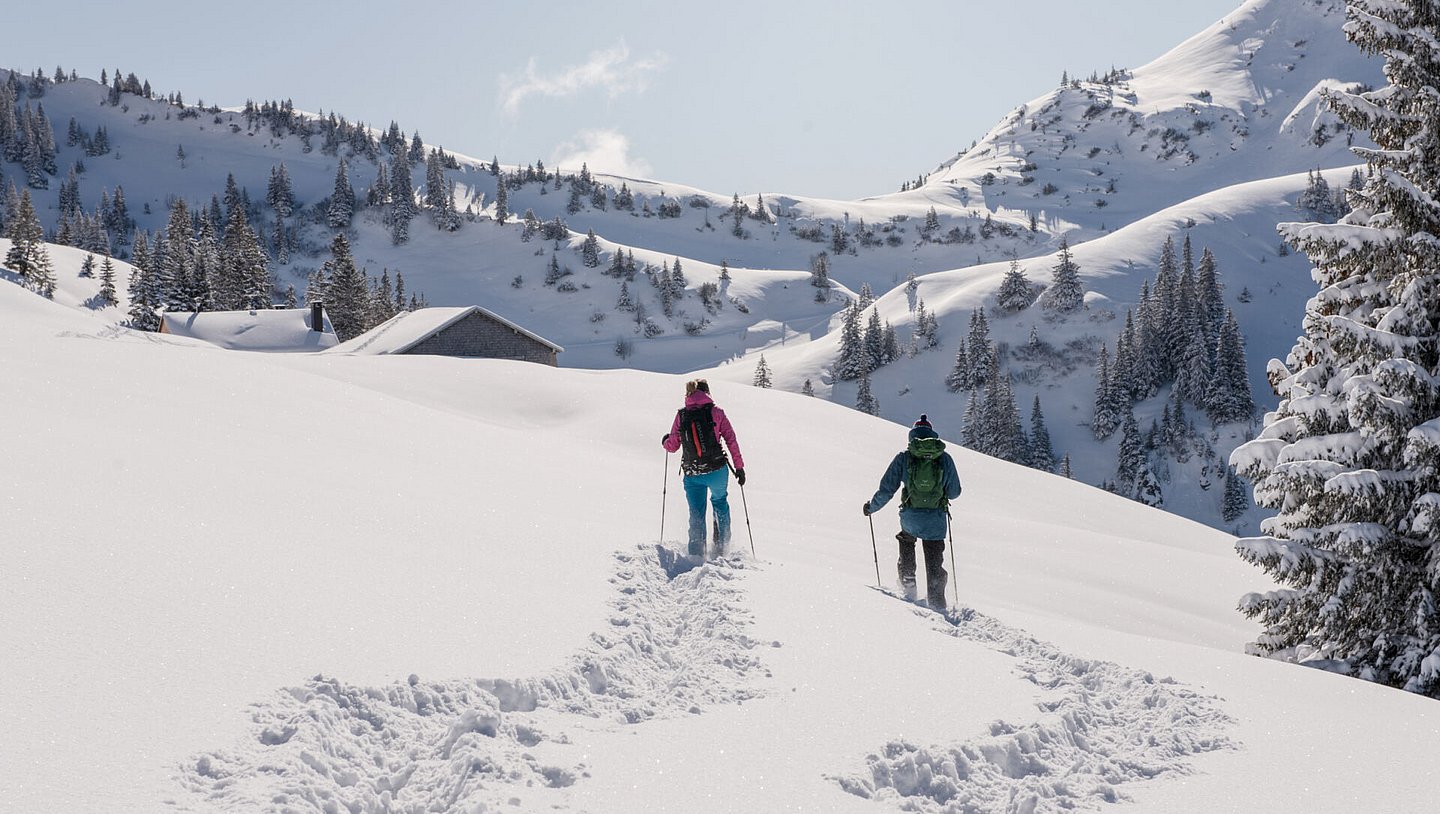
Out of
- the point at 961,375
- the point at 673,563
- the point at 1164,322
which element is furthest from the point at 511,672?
the point at 1164,322

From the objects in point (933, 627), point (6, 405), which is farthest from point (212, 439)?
point (933, 627)

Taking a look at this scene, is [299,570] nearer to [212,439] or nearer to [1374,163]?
[212,439]

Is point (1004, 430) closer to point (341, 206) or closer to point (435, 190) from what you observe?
point (435, 190)

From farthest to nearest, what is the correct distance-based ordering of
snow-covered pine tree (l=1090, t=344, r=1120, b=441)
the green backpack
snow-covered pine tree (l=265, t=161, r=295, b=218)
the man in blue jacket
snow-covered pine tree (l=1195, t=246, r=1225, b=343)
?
snow-covered pine tree (l=265, t=161, r=295, b=218) < snow-covered pine tree (l=1195, t=246, r=1225, b=343) < snow-covered pine tree (l=1090, t=344, r=1120, b=441) < the green backpack < the man in blue jacket

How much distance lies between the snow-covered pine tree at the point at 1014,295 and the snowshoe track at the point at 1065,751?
110799mm

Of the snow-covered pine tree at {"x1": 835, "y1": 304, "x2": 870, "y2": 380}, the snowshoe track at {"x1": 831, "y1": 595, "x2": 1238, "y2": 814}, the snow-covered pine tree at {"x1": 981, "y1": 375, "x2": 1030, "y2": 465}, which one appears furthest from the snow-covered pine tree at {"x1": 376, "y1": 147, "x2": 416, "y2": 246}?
the snowshoe track at {"x1": 831, "y1": 595, "x2": 1238, "y2": 814}

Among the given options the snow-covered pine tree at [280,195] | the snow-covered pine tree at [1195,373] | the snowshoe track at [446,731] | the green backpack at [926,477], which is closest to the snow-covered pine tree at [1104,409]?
the snow-covered pine tree at [1195,373]

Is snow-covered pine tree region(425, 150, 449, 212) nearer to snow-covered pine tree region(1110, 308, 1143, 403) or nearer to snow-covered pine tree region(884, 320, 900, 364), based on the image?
snow-covered pine tree region(884, 320, 900, 364)

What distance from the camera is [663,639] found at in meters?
6.96

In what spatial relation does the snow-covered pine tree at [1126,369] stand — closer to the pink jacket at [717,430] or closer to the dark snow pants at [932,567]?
the dark snow pants at [932,567]

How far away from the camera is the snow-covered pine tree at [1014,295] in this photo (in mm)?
109688

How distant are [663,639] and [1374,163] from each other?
12.8 metres

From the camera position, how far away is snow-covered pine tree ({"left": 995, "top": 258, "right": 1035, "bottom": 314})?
360ft

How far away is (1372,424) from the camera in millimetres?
10523
